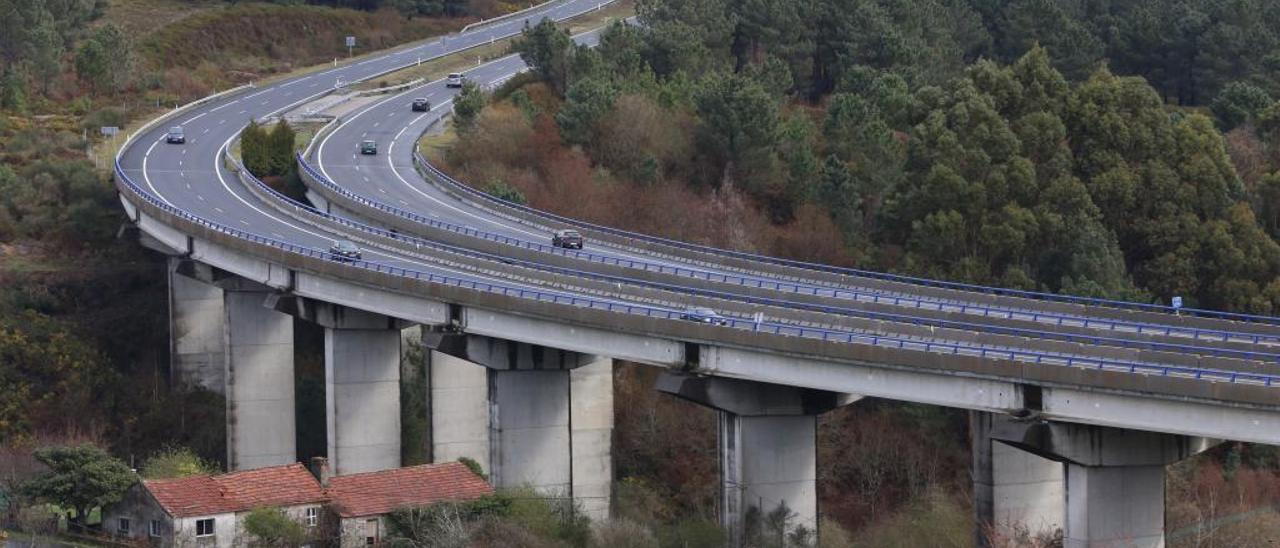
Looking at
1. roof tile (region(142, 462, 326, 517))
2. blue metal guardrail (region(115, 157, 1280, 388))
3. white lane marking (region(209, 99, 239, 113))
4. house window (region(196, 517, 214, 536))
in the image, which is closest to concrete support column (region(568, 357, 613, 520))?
blue metal guardrail (region(115, 157, 1280, 388))

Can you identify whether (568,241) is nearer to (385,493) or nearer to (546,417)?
(546,417)

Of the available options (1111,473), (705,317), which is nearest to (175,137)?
(705,317)

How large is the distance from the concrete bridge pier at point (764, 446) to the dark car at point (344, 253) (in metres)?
19.6

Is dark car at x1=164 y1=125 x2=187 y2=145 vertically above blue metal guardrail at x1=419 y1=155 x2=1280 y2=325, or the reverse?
dark car at x1=164 y1=125 x2=187 y2=145

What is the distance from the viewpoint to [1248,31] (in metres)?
146

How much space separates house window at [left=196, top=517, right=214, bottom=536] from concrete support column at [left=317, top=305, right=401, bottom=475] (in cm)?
1548

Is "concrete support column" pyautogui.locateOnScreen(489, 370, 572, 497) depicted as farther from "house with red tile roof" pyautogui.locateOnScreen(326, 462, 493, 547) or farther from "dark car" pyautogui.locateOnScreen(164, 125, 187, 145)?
"dark car" pyautogui.locateOnScreen(164, 125, 187, 145)

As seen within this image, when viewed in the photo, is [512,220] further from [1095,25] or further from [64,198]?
[1095,25]

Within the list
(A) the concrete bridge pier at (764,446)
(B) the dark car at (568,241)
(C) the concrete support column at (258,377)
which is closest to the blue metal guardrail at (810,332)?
(A) the concrete bridge pier at (764,446)

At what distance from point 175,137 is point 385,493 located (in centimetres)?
6492

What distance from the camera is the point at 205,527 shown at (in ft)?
227

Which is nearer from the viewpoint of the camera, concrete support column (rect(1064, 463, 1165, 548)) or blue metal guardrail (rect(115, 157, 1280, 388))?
blue metal guardrail (rect(115, 157, 1280, 388))

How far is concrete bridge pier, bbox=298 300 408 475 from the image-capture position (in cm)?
8481

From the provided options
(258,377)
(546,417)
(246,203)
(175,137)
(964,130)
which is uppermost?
(175,137)
